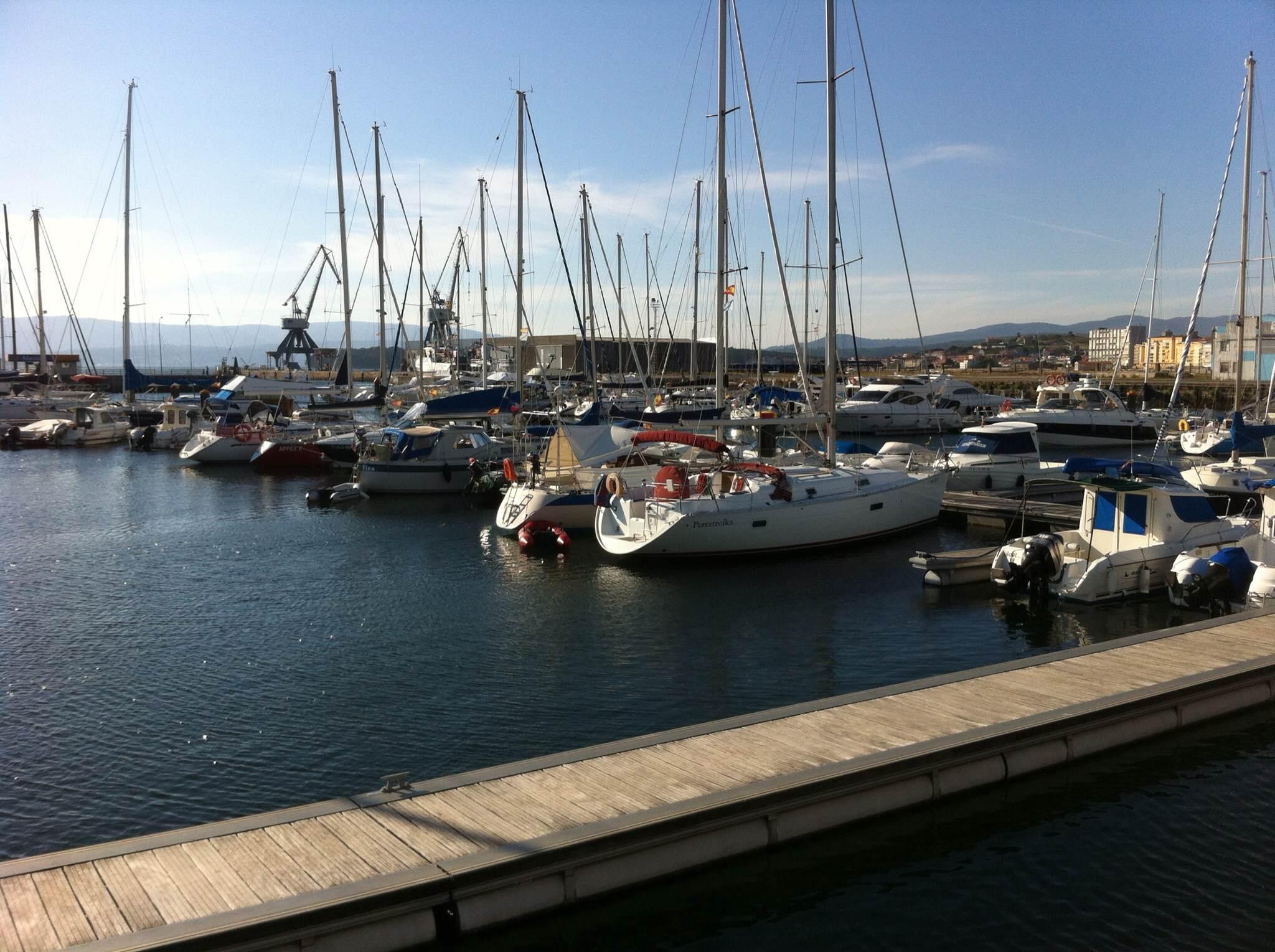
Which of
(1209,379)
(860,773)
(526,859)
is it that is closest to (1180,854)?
(860,773)

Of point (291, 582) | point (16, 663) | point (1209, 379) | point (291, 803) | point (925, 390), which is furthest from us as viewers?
point (1209, 379)

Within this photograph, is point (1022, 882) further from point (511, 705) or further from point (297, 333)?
point (297, 333)

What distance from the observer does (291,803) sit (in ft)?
38.7

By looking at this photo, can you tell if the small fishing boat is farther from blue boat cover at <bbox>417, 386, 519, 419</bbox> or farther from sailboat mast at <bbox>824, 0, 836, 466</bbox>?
sailboat mast at <bbox>824, 0, 836, 466</bbox>

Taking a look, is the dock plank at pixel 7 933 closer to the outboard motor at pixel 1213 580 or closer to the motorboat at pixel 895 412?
the outboard motor at pixel 1213 580

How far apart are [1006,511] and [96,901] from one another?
82.8 ft

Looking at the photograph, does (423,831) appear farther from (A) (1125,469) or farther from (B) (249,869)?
(A) (1125,469)

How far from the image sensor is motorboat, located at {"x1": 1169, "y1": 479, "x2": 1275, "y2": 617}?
719 inches

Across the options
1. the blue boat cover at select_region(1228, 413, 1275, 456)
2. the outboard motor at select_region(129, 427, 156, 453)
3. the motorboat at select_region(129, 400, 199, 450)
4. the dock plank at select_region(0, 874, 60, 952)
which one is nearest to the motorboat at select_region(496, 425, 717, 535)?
the dock plank at select_region(0, 874, 60, 952)

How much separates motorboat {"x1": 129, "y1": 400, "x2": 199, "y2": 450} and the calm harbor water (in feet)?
94.9

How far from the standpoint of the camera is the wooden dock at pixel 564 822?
25.7ft

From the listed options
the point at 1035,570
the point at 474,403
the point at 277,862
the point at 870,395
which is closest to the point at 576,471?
the point at 1035,570

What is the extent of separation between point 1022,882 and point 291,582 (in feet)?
57.9

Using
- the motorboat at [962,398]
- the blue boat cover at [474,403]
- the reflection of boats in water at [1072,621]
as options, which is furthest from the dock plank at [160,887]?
the motorboat at [962,398]
